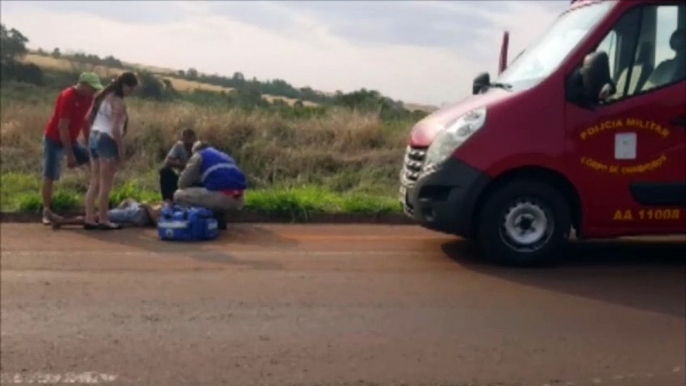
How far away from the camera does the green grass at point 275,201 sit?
43.4 ft

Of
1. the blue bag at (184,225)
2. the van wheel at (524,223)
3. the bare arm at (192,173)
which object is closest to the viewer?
the van wheel at (524,223)

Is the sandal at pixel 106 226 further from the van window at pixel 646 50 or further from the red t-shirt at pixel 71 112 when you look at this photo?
the van window at pixel 646 50

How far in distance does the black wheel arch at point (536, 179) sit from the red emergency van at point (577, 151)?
0.4 inches

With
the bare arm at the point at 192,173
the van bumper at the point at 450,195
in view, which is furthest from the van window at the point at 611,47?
the bare arm at the point at 192,173

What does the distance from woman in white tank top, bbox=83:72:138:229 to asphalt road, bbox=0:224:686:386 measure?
694 mm

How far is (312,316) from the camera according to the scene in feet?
26.7

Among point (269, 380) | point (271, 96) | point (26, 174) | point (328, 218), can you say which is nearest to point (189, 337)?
point (269, 380)

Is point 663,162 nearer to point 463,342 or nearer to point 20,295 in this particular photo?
point 463,342

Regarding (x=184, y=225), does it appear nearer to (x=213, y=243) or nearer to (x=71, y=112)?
(x=213, y=243)

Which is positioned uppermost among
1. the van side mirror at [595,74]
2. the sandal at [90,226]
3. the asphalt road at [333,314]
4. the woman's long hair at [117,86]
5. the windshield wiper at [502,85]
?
Result: the van side mirror at [595,74]

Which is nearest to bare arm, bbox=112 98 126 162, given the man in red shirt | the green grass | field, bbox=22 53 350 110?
the man in red shirt

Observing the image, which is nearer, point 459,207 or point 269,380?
point 269,380

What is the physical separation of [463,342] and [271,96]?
16782 mm

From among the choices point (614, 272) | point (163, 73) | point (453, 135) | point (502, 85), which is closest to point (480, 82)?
point (502, 85)
